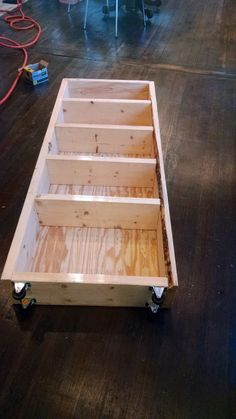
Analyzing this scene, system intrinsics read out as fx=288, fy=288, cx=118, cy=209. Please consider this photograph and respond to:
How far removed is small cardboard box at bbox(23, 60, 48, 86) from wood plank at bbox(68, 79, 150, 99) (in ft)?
Result: 2.45

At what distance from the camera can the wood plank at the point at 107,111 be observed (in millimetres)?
1830

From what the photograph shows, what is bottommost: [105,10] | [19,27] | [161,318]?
[161,318]

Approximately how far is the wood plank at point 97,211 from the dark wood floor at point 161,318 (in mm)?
276

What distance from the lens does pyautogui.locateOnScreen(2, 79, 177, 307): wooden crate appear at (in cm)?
106

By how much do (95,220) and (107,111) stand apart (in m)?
0.86

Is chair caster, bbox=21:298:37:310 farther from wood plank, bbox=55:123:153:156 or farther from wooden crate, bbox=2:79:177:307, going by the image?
wood plank, bbox=55:123:153:156

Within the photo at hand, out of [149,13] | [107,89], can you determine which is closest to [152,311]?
[107,89]

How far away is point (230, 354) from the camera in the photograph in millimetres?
1133

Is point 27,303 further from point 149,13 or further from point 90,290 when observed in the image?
point 149,13

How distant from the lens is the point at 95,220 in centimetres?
137

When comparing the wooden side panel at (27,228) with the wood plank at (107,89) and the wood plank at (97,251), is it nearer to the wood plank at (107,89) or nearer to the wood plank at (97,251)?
the wood plank at (97,251)

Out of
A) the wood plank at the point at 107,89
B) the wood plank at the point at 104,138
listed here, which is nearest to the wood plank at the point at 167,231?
the wood plank at the point at 104,138

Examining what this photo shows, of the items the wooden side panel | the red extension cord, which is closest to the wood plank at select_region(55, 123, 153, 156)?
the wooden side panel

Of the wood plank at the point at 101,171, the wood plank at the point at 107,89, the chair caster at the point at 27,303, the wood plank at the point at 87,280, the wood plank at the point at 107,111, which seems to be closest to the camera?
the wood plank at the point at 87,280
